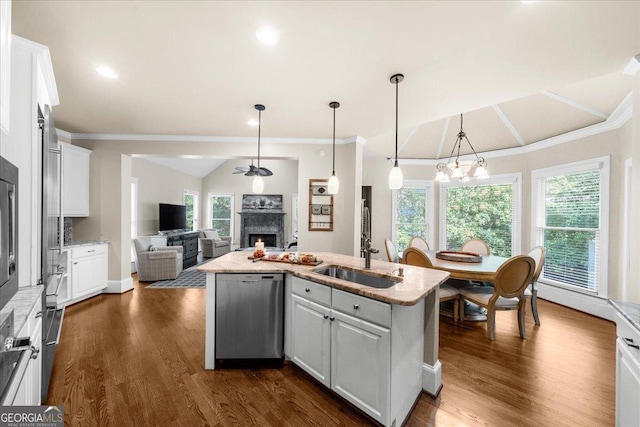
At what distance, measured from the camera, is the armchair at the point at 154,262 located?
485 cm

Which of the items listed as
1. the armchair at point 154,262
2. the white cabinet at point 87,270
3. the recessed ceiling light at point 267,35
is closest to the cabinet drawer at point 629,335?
the recessed ceiling light at point 267,35

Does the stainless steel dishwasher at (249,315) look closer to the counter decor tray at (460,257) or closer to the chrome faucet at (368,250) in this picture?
the chrome faucet at (368,250)

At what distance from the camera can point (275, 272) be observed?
7.14 feet

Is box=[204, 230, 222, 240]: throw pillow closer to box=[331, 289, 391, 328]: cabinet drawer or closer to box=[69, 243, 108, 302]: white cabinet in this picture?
box=[69, 243, 108, 302]: white cabinet

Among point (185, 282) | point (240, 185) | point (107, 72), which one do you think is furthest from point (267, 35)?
point (240, 185)

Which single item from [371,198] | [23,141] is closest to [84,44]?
[23,141]

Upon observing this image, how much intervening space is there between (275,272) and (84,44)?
2.25m

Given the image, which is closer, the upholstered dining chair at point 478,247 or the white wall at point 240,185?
the upholstered dining chair at point 478,247

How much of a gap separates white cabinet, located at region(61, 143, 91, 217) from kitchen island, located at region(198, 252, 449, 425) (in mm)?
3103

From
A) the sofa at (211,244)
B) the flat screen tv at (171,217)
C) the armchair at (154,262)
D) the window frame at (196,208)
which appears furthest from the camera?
the window frame at (196,208)

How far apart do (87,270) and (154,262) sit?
3.95 feet

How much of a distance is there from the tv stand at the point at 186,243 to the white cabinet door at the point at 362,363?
5496mm

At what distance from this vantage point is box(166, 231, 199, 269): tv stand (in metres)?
6.08

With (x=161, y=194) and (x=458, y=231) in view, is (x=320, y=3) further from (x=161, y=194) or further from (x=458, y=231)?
(x=161, y=194)
